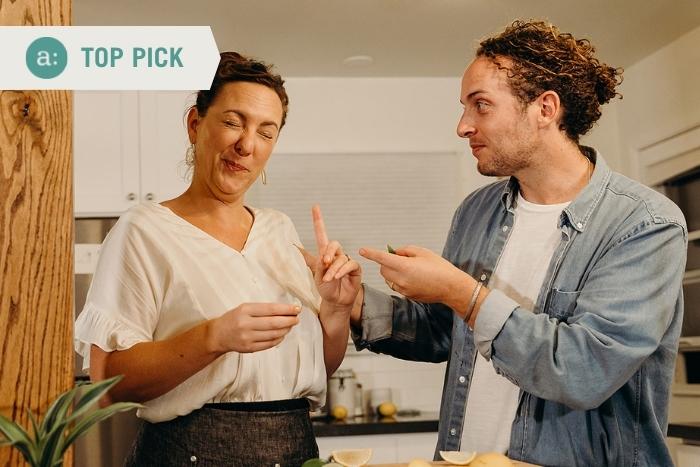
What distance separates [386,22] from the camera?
12.1 feet

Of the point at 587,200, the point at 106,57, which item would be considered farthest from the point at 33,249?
the point at 587,200

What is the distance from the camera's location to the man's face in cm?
179

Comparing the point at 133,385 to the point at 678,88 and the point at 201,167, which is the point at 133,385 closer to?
the point at 201,167

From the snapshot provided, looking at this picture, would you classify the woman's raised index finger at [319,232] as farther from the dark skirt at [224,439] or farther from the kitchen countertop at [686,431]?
the kitchen countertop at [686,431]

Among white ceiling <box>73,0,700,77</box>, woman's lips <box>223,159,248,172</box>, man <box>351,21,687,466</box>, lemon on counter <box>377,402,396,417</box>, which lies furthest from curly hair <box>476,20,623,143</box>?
lemon on counter <box>377,402,396,417</box>

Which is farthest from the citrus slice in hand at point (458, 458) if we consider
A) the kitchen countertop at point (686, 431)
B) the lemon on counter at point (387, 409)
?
the lemon on counter at point (387, 409)

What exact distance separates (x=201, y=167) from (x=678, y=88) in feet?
10.3

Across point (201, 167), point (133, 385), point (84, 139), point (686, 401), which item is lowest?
point (686, 401)

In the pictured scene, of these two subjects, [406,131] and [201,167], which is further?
[406,131]

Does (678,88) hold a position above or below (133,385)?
above

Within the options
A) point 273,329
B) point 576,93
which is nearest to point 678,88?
point 576,93

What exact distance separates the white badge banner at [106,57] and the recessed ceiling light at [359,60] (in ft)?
9.35

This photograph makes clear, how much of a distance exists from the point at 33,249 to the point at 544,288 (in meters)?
0.99

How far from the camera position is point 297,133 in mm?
4363
